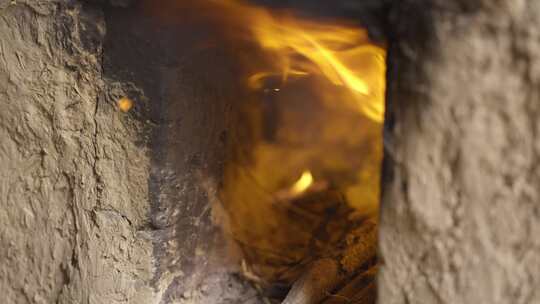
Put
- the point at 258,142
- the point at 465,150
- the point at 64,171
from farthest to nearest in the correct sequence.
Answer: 1. the point at 258,142
2. the point at 64,171
3. the point at 465,150

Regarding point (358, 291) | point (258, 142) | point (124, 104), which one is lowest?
point (358, 291)

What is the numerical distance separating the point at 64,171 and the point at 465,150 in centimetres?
86

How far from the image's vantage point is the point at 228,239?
1429mm

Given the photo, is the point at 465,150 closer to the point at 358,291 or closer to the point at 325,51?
the point at 325,51

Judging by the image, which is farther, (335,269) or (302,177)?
(302,177)

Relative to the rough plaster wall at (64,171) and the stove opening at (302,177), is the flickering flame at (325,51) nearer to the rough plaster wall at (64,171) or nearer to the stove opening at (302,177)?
the stove opening at (302,177)

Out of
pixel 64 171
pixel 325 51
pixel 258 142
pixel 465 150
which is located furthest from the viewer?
pixel 258 142

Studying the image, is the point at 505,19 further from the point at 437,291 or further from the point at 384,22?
the point at 437,291

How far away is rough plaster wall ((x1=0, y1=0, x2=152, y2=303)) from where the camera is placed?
3.84 feet

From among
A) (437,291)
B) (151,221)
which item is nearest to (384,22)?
(437,291)

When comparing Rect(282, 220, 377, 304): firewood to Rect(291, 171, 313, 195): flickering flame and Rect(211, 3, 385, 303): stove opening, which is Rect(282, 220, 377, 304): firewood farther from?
Rect(291, 171, 313, 195): flickering flame

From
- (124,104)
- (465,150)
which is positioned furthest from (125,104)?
(465,150)

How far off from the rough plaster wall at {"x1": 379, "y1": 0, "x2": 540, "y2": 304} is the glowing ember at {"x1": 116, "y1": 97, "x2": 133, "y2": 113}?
1.85 feet

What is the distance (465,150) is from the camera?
745 millimetres
